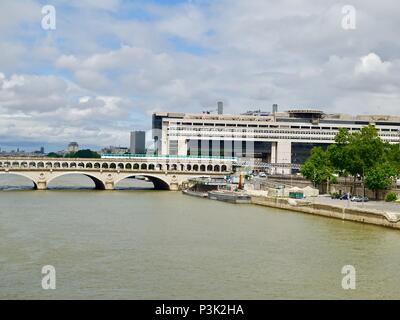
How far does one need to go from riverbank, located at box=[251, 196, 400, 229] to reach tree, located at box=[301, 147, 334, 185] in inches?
308

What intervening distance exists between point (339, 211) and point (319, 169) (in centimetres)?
2043

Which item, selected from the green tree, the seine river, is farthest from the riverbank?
the green tree

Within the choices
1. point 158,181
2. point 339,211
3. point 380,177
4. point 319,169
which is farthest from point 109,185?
point 339,211

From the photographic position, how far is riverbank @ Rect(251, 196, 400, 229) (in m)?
38.2

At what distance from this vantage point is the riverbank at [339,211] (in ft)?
125

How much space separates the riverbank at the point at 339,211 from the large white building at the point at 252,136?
56.9m

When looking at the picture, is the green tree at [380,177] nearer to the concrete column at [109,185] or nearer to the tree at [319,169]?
the tree at [319,169]

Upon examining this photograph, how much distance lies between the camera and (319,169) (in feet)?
209

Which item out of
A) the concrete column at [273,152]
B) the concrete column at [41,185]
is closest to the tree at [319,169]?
the concrete column at [41,185]

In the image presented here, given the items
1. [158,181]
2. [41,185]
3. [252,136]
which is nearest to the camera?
[41,185]

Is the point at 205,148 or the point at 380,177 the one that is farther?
the point at 205,148

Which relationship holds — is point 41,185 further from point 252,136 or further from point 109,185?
point 252,136
